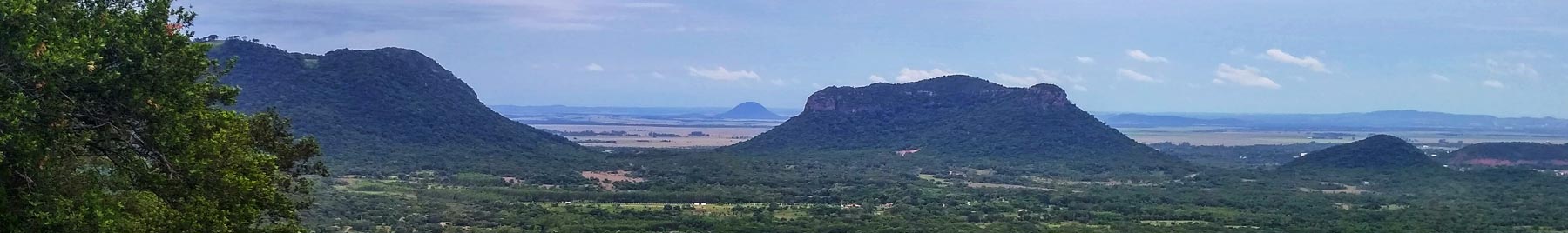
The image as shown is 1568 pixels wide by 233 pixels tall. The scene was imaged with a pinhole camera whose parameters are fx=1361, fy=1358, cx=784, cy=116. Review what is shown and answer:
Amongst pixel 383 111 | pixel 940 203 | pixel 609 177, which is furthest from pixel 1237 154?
pixel 383 111

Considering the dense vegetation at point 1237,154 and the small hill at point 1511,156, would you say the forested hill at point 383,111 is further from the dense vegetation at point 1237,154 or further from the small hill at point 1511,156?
the small hill at point 1511,156

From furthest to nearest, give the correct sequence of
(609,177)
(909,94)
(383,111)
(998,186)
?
1. (909,94)
2. (383,111)
3. (998,186)
4. (609,177)

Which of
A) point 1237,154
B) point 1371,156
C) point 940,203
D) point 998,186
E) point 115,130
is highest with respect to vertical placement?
point 115,130

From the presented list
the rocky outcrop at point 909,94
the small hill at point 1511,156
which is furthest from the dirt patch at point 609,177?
the small hill at point 1511,156

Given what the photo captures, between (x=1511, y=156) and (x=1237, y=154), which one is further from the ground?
(x=1511, y=156)

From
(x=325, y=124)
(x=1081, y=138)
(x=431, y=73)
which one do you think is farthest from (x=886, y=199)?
(x=431, y=73)

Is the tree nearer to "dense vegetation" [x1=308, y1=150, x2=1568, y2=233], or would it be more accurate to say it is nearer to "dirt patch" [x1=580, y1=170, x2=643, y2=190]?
"dense vegetation" [x1=308, y1=150, x2=1568, y2=233]

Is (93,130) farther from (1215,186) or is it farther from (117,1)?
(1215,186)

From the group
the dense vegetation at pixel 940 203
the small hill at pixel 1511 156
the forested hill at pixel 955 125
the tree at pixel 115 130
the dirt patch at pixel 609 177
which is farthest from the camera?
the small hill at pixel 1511 156

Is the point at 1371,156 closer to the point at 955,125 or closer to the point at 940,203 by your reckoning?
the point at 955,125
